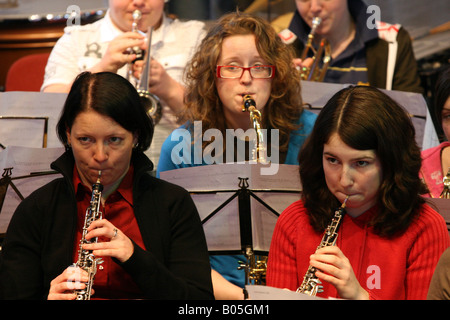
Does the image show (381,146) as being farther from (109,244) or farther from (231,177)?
(109,244)

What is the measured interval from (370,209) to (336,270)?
1.07 feet

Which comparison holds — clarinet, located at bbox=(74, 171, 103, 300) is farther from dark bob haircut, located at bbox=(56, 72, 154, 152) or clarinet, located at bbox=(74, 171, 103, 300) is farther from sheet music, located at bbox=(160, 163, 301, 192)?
sheet music, located at bbox=(160, 163, 301, 192)

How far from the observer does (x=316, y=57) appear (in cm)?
304

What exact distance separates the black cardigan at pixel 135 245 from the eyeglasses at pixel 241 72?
2.12 feet

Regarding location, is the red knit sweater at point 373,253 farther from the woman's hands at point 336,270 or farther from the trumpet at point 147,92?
the trumpet at point 147,92

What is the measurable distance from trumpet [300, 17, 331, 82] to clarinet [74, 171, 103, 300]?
1.60 meters

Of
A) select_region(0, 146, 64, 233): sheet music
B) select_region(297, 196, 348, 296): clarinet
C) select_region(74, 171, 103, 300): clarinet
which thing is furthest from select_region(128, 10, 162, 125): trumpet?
select_region(297, 196, 348, 296): clarinet

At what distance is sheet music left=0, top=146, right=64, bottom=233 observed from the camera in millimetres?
1898

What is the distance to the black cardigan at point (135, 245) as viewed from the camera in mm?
1538

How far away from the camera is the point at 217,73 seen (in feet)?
7.43

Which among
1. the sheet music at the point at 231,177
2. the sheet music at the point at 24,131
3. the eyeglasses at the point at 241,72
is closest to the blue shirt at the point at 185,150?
the eyeglasses at the point at 241,72
